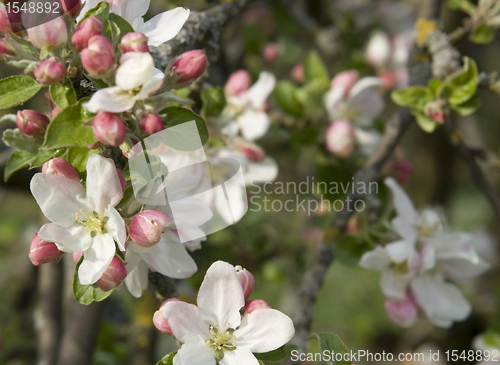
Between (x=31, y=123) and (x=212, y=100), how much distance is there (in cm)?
41

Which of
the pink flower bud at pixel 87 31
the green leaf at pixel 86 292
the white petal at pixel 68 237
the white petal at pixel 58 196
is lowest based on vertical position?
the green leaf at pixel 86 292

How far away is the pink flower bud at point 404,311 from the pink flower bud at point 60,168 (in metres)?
0.71

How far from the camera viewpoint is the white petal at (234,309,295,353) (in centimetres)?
63

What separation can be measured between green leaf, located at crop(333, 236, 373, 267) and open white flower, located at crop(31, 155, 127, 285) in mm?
564

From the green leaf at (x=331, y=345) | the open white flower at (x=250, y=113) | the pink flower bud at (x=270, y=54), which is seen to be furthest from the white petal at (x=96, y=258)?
the pink flower bud at (x=270, y=54)

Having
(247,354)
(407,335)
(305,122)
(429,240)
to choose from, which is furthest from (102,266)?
(407,335)

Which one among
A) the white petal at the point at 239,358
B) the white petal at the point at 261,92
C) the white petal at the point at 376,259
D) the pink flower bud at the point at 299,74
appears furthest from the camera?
the pink flower bud at the point at 299,74

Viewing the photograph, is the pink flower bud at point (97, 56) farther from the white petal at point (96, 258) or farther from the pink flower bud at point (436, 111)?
the pink flower bud at point (436, 111)

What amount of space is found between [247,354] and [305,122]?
2.77ft

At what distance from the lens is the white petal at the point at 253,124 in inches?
44.2

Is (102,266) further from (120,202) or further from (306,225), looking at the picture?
(306,225)

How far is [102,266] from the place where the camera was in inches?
23.1

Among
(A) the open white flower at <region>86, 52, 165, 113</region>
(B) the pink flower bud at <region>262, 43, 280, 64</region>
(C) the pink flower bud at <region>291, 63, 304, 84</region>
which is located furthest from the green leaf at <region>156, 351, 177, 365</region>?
(B) the pink flower bud at <region>262, 43, 280, 64</region>

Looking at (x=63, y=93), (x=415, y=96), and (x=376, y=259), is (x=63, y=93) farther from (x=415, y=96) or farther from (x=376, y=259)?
(x=415, y=96)
